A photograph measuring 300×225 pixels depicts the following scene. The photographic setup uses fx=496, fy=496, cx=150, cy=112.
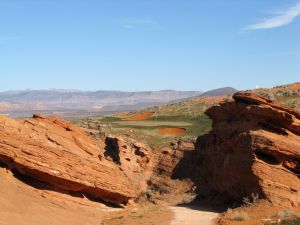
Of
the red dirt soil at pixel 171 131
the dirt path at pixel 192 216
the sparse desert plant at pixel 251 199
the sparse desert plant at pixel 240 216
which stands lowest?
the dirt path at pixel 192 216

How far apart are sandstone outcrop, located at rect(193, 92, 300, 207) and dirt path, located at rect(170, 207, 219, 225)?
2509 mm

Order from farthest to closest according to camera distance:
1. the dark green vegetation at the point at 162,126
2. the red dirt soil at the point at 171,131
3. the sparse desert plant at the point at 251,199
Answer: the red dirt soil at the point at 171,131
the dark green vegetation at the point at 162,126
the sparse desert plant at the point at 251,199

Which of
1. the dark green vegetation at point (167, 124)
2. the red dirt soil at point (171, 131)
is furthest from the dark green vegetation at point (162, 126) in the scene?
the red dirt soil at point (171, 131)

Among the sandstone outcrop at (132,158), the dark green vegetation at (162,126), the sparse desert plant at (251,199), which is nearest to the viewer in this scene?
the sparse desert plant at (251,199)

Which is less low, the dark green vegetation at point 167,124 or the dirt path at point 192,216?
the dark green vegetation at point 167,124

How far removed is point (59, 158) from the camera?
22.6 m

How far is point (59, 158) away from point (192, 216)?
781cm

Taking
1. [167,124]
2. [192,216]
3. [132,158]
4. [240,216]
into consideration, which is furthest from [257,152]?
[167,124]

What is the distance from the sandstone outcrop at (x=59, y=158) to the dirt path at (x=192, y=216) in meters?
2.90

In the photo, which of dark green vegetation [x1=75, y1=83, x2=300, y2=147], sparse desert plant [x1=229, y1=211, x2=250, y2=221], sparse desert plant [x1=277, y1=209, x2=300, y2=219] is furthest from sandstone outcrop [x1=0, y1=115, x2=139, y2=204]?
dark green vegetation [x1=75, y1=83, x2=300, y2=147]

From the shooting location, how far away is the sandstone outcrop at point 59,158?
21.5 m

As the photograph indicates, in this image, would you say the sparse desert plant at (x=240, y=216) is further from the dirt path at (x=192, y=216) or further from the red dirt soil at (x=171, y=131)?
the red dirt soil at (x=171, y=131)

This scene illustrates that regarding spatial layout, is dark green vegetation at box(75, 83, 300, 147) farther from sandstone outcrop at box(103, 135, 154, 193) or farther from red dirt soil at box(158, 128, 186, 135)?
sandstone outcrop at box(103, 135, 154, 193)

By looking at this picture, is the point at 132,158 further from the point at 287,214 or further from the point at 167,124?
the point at 287,214
